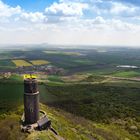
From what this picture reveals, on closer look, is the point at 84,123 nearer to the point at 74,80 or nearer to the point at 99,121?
the point at 99,121

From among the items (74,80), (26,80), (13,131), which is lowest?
(74,80)

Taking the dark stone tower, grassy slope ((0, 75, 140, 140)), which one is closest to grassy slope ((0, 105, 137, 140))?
grassy slope ((0, 75, 140, 140))

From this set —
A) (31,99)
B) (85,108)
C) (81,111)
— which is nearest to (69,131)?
(31,99)

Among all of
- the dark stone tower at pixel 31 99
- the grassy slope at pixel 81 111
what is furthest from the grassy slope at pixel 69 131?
the dark stone tower at pixel 31 99

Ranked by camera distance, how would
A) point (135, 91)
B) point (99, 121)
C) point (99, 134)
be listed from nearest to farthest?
point (99, 134), point (99, 121), point (135, 91)

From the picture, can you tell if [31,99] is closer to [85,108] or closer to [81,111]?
[81,111]

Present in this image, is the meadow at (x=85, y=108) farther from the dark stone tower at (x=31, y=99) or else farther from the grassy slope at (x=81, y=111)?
the dark stone tower at (x=31, y=99)

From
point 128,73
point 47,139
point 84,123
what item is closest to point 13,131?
point 47,139

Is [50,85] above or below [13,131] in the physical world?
below
